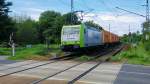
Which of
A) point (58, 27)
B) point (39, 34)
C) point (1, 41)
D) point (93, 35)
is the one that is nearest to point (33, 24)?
point (39, 34)

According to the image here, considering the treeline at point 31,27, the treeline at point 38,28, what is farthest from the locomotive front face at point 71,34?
the treeline at point 38,28

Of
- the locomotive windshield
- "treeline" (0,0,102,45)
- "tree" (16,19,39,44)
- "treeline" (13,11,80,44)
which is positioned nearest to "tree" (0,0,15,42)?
"treeline" (0,0,102,45)

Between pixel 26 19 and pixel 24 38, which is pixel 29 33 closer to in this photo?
pixel 24 38

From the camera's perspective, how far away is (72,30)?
1495 inches

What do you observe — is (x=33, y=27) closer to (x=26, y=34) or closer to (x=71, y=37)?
(x=26, y=34)

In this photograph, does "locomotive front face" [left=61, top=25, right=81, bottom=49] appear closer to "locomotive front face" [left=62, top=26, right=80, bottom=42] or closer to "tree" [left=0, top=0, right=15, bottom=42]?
"locomotive front face" [left=62, top=26, right=80, bottom=42]

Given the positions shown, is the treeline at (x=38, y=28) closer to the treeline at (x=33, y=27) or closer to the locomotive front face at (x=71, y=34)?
the treeline at (x=33, y=27)

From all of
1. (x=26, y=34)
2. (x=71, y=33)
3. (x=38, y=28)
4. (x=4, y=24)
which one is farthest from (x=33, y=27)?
(x=71, y=33)

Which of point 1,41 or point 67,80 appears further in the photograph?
point 1,41

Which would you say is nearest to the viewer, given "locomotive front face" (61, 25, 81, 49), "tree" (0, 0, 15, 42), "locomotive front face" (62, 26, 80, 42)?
"locomotive front face" (61, 25, 81, 49)

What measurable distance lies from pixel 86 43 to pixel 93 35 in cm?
578

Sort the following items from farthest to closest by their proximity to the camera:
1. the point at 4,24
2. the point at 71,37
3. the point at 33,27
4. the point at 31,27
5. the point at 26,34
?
the point at 33,27
the point at 31,27
the point at 26,34
the point at 4,24
the point at 71,37

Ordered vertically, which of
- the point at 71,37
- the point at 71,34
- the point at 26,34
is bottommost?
the point at 71,37

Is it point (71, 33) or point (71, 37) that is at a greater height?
point (71, 33)
